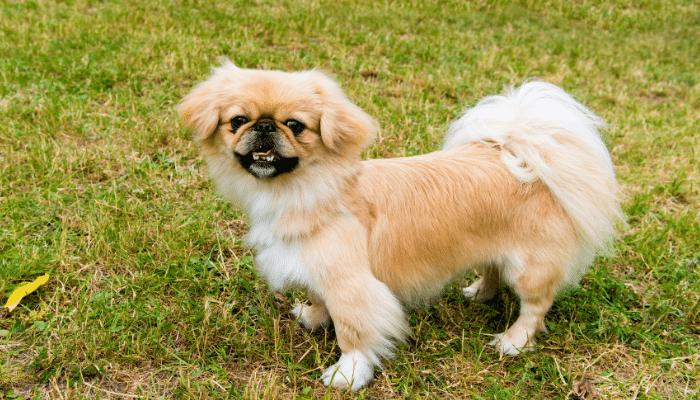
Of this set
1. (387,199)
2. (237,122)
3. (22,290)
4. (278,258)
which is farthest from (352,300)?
(22,290)

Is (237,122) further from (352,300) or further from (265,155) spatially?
(352,300)

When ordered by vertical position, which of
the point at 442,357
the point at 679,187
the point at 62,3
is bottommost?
the point at 442,357

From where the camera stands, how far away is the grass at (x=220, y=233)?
2295mm

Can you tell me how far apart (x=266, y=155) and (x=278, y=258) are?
1.58 feet

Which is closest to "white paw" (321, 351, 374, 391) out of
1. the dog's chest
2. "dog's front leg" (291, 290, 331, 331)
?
"dog's front leg" (291, 290, 331, 331)

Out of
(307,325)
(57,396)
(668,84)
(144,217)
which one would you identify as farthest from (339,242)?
(668,84)

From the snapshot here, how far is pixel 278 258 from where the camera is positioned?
2.11m

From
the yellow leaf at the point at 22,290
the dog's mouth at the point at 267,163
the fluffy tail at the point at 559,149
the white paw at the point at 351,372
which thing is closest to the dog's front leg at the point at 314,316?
the white paw at the point at 351,372

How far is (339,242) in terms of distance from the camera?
204cm

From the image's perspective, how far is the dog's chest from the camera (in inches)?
81.7

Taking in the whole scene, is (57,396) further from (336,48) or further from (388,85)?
(336,48)

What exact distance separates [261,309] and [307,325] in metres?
0.26

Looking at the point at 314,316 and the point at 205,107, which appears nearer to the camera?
the point at 205,107

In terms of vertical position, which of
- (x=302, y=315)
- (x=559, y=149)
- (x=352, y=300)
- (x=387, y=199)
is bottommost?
(x=302, y=315)
